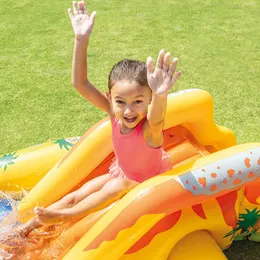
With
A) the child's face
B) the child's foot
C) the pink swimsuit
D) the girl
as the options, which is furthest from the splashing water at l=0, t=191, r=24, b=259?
the child's face

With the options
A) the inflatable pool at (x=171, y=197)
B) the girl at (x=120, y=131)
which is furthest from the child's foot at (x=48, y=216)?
the inflatable pool at (x=171, y=197)

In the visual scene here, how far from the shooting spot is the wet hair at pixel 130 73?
1.99 meters

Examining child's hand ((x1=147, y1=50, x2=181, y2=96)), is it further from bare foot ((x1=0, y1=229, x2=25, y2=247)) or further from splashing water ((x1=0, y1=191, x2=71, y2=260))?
bare foot ((x1=0, y1=229, x2=25, y2=247))

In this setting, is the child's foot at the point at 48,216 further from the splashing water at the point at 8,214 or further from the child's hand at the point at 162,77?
the child's hand at the point at 162,77

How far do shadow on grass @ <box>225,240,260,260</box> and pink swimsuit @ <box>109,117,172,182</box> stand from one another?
68 cm

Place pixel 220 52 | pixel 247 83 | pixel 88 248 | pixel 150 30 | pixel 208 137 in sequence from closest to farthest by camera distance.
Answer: pixel 88 248
pixel 208 137
pixel 247 83
pixel 220 52
pixel 150 30

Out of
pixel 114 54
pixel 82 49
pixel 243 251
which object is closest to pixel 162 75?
pixel 82 49

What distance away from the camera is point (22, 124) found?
396 cm

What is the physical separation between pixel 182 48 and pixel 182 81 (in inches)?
29.9

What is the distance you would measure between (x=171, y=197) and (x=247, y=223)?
0.68m

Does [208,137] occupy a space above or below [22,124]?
above

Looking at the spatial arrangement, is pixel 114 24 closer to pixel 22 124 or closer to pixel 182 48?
pixel 182 48

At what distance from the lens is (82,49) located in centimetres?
216

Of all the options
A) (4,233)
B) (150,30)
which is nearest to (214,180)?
(4,233)
